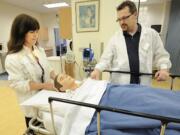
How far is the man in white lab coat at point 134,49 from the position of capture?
1378 millimetres

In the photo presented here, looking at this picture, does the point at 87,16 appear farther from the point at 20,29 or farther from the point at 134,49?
the point at 20,29

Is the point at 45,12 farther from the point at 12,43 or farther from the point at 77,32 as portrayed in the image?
the point at 12,43

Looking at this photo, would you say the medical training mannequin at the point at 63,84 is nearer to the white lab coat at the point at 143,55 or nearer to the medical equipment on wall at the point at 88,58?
the white lab coat at the point at 143,55

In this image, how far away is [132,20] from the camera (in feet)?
4.55

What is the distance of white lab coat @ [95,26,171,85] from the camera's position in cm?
141

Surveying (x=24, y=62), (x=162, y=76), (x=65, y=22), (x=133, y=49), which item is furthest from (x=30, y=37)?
(x=65, y=22)

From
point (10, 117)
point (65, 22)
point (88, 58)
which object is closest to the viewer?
point (10, 117)

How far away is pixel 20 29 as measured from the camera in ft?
3.74

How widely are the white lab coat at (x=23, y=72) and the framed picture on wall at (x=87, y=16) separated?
5.53ft

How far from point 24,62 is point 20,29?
250mm

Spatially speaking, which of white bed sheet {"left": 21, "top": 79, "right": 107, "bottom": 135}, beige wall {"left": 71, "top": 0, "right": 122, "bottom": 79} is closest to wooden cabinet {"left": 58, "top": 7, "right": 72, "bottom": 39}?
beige wall {"left": 71, "top": 0, "right": 122, "bottom": 79}

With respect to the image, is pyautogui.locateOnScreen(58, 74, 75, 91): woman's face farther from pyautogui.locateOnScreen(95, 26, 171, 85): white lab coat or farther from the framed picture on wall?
the framed picture on wall

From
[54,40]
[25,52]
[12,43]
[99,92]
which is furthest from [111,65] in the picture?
[54,40]

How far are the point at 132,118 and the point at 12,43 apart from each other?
1.03 metres
